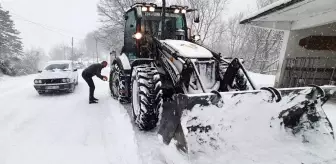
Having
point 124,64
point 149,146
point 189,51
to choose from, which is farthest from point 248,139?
point 124,64

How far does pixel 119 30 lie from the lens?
2450 centimetres

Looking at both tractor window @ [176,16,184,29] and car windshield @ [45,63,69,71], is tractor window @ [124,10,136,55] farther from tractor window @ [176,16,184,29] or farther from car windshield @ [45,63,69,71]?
car windshield @ [45,63,69,71]

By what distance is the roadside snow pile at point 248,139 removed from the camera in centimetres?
296

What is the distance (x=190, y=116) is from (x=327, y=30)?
27.6ft

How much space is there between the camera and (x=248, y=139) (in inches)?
124

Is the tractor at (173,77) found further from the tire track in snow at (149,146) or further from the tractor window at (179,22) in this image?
the tire track in snow at (149,146)

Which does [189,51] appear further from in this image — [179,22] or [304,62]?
[304,62]

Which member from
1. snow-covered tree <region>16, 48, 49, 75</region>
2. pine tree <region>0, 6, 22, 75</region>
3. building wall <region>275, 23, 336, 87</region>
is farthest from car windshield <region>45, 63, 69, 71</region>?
pine tree <region>0, 6, 22, 75</region>

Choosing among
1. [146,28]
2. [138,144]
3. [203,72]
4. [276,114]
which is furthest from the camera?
[146,28]

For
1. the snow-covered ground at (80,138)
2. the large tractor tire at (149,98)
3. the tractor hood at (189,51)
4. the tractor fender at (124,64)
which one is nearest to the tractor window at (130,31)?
the tractor fender at (124,64)

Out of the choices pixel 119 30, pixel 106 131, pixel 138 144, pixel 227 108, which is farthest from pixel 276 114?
pixel 119 30

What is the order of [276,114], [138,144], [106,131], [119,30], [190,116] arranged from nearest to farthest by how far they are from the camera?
[190,116] → [276,114] → [138,144] → [106,131] → [119,30]

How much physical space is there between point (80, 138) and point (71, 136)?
0.75 ft

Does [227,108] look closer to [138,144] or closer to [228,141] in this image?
[228,141]
